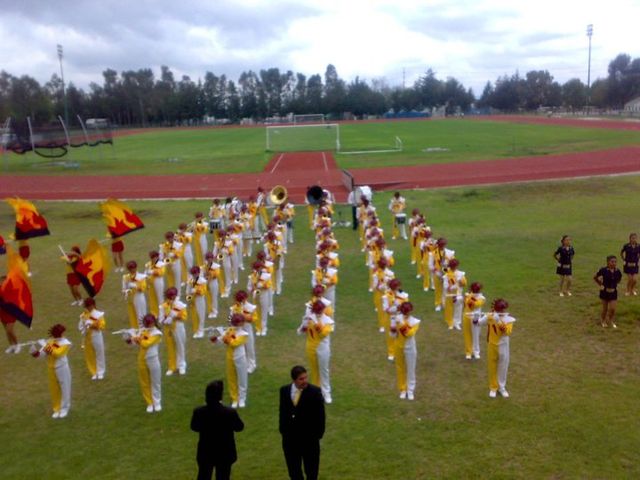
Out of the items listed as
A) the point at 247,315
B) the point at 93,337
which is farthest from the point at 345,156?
the point at 93,337

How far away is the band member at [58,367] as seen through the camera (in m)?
8.58

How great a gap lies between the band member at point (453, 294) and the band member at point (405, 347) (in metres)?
2.63

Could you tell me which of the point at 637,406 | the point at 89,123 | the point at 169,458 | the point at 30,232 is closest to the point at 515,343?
the point at 637,406

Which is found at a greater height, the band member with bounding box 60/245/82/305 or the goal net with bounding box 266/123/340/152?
the goal net with bounding box 266/123/340/152

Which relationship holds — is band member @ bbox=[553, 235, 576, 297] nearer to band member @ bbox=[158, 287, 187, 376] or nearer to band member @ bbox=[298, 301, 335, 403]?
band member @ bbox=[298, 301, 335, 403]

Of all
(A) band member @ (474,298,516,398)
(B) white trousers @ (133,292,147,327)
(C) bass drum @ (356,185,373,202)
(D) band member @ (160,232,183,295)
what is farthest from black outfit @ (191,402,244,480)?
(C) bass drum @ (356,185,373,202)

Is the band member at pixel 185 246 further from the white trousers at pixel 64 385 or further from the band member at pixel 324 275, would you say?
the white trousers at pixel 64 385

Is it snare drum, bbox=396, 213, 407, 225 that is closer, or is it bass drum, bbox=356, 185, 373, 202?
snare drum, bbox=396, 213, 407, 225

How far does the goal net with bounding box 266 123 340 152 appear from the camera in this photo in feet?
176

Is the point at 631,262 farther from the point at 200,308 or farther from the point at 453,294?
the point at 200,308

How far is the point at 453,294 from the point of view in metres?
11.4

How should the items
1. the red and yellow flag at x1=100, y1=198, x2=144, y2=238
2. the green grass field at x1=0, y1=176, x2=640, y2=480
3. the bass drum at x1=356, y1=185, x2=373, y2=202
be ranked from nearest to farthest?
the green grass field at x1=0, y1=176, x2=640, y2=480 → the red and yellow flag at x1=100, y1=198, x2=144, y2=238 → the bass drum at x1=356, y1=185, x2=373, y2=202

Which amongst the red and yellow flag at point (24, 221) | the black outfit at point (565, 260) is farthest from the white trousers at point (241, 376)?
the red and yellow flag at point (24, 221)

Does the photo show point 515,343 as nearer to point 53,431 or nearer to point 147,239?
point 53,431
